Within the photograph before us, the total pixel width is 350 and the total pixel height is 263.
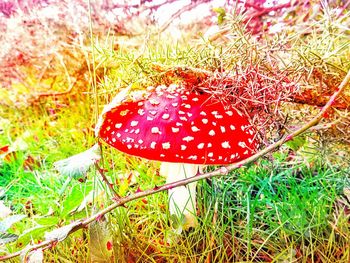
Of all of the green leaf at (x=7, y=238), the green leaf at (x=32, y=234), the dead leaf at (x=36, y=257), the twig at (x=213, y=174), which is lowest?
the green leaf at (x=32, y=234)

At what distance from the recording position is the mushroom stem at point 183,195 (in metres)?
1.38

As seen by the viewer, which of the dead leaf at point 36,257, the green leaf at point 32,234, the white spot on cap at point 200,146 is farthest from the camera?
the green leaf at point 32,234

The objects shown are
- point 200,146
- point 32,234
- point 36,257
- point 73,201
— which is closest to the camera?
point 36,257

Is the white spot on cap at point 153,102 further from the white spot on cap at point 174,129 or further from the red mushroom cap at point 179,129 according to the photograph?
the white spot on cap at point 174,129

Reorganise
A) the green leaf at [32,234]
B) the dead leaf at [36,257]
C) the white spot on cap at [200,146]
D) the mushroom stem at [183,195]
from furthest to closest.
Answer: the mushroom stem at [183,195], the green leaf at [32,234], the white spot on cap at [200,146], the dead leaf at [36,257]

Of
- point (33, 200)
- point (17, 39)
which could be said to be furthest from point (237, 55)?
point (17, 39)

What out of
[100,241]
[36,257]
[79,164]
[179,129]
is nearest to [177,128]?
[179,129]

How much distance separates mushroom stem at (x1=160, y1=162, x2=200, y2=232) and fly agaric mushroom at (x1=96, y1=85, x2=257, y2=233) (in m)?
0.22

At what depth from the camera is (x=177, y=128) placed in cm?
117

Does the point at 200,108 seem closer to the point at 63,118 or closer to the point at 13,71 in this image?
the point at 63,118

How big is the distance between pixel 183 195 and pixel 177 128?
366 millimetres

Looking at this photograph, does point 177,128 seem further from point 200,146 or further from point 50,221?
point 50,221

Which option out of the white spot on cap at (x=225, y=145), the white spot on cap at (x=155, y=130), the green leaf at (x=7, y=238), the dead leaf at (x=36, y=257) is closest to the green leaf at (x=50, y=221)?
the green leaf at (x=7, y=238)

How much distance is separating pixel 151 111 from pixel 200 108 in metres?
0.14
